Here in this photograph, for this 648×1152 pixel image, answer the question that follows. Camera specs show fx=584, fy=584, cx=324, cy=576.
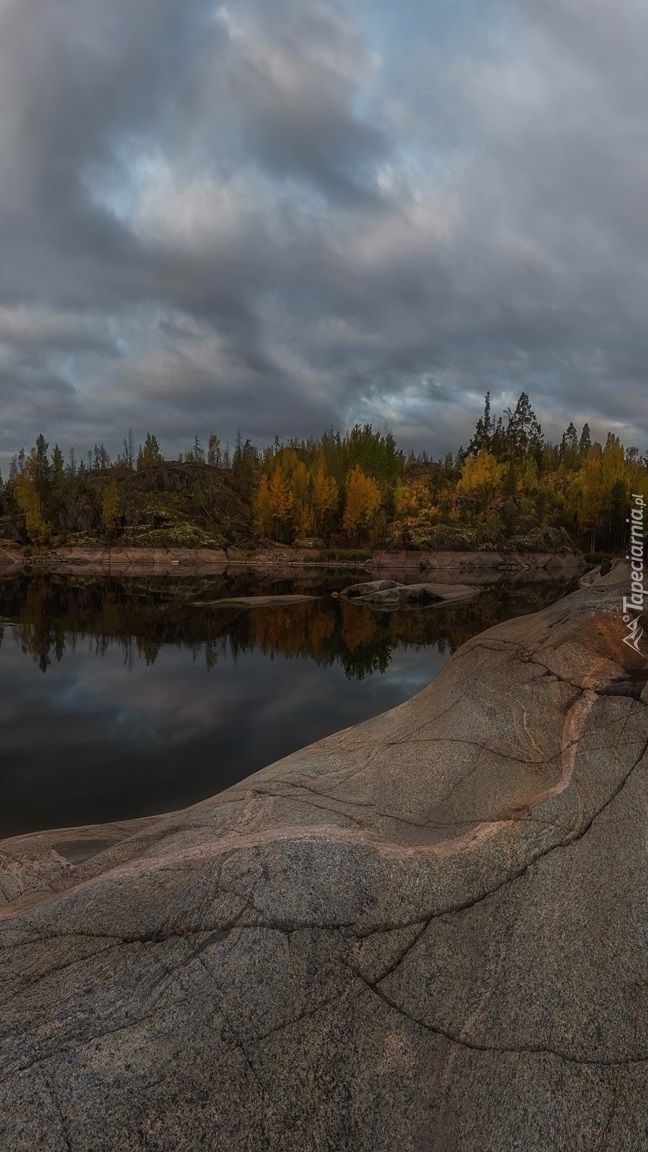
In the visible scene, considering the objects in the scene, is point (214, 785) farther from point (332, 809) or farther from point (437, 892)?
point (437, 892)

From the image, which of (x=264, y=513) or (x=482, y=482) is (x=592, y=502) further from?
(x=264, y=513)

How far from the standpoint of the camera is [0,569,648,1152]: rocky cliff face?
458 centimetres

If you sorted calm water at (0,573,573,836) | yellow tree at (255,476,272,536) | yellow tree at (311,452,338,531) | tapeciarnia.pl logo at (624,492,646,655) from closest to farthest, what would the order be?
tapeciarnia.pl logo at (624,492,646,655), calm water at (0,573,573,836), yellow tree at (311,452,338,531), yellow tree at (255,476,272,536)

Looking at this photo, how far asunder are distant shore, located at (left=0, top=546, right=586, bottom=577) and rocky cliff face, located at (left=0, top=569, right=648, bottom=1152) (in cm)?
9383

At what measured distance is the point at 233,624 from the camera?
4531 centimetres

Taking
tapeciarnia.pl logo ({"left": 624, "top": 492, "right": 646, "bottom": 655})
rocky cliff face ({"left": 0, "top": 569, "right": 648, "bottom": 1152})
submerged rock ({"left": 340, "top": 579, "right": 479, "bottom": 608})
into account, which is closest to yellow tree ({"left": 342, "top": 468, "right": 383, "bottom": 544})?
submerged rock ({"left": 340, "top": 579, "right": 479, "bottom": 608})

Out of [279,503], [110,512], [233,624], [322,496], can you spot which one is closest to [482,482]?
[322,496]

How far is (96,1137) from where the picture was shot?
4238 millimetres

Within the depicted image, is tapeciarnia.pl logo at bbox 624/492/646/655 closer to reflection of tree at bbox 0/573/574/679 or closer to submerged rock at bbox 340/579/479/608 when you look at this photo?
reflection of tree at bbox 0/573/574/679

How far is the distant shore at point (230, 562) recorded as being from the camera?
4102 inches

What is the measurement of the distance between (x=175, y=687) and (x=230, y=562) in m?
89.1

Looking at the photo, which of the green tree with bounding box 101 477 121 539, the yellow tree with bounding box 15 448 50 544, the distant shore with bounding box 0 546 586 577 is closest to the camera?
the distant shore with bounding box 0 546 586 577

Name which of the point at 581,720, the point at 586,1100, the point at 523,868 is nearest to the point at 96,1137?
the point at 586,1100

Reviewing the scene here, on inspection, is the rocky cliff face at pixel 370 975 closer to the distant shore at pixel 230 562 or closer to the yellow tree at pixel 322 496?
the distant shore at pixel 230 562
